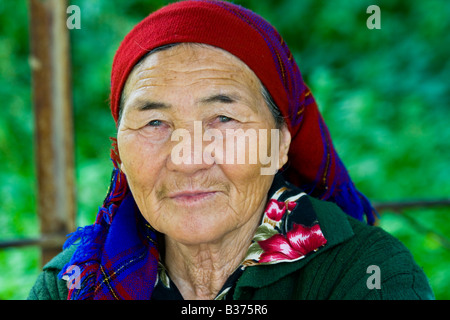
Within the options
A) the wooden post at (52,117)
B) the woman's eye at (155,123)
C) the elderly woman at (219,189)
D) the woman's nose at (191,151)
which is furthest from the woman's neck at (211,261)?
the wooden post at (52,117)

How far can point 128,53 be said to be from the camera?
1600mm

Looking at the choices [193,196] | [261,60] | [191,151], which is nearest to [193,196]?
[193,196]

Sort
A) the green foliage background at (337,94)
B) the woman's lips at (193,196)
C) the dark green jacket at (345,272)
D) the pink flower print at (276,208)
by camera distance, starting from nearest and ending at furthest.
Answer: the dark green jacket at (345,272), the woman's lips at (193,196), the pink flower print at (276,208), the green foliage background at (337,94)

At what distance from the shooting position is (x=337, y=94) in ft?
19.4

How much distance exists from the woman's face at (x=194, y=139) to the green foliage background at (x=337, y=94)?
377 centimetres

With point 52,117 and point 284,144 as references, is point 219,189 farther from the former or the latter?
point 52,117

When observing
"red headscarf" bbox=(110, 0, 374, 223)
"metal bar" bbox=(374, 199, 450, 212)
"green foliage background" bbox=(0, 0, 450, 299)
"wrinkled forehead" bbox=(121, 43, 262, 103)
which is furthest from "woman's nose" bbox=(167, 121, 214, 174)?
"green foliage background" bbox=(0, 0, 450, 299)

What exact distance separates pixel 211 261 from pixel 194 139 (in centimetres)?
50

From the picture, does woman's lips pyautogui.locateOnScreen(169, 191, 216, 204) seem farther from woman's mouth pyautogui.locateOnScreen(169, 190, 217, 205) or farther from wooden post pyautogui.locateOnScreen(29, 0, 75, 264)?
wooden post pyautogui.locateOnScreen(29, 0, 75, 264)

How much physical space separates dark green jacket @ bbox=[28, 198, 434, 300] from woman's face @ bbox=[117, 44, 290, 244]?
0.69 feet

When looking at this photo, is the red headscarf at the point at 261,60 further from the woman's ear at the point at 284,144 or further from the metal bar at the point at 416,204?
the metal bar at the point at 416,204

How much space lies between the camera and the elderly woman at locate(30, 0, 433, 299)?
1.46 m

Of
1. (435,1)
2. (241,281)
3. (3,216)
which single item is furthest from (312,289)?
(435,1)

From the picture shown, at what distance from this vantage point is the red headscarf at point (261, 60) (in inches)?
59.7
